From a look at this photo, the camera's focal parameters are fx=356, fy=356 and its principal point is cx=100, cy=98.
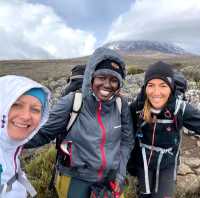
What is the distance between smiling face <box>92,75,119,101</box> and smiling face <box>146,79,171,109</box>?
480 millimetres

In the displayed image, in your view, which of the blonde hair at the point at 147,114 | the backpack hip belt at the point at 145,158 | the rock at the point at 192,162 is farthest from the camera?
the rock at the point at 192,162

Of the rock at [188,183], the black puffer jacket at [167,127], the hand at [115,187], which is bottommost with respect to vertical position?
the rock at [188,183]

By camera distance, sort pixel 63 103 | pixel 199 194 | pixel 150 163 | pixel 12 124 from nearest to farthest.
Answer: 1. pixel 12 124
2. pixel 63 103
3. pixel 150 163
4. pixel 199 194

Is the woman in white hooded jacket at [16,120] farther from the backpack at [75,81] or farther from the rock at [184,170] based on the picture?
the rock at [184,170]

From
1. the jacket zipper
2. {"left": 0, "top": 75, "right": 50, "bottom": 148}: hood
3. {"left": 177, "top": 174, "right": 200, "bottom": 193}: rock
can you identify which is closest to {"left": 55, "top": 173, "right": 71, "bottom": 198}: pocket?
the jacket zipper

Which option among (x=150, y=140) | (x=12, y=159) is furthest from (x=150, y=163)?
(x=12, y=159)

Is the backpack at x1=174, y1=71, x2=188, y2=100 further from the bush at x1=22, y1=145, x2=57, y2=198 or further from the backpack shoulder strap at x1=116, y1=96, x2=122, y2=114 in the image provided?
the bush at x1=22, y1=145, x2=57, y2=198

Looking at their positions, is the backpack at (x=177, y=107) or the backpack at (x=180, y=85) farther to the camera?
the backpack at (x=180, y=85)

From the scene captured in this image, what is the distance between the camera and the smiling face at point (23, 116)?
2.78 meters

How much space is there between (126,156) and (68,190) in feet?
2.43

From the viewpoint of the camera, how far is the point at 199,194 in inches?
207

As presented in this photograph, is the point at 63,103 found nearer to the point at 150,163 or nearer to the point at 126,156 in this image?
the point at 126,156

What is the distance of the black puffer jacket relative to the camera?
407 centimetres

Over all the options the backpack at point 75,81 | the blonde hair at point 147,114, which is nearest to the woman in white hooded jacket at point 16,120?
the backpack at point 75,81
